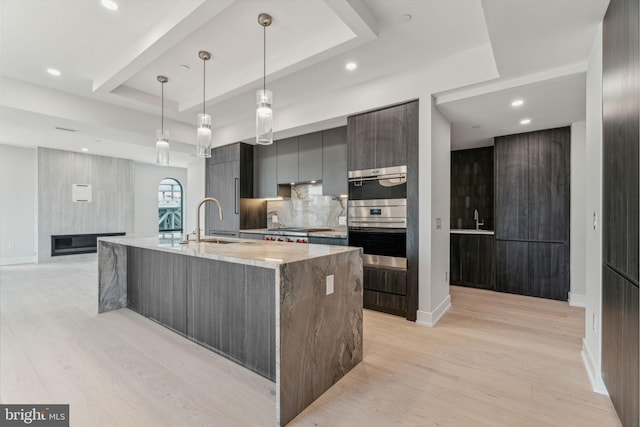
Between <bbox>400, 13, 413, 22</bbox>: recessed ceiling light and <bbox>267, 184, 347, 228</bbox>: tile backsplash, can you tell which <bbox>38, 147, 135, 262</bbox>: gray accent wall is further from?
<bbox>400, 13, 413, 22</bbox>: recessed ceiling light

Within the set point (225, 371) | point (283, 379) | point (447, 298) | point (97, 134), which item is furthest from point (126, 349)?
point (97, 134)

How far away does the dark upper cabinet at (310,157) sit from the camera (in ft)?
14.3

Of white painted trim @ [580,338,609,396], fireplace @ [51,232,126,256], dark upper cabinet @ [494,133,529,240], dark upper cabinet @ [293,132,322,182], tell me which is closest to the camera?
white painted trim @ [580,338,609,396]

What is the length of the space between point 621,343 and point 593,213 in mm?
964

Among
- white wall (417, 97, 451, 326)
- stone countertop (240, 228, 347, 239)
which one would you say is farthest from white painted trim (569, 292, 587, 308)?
stone countertop (240, 228, 347, 239)

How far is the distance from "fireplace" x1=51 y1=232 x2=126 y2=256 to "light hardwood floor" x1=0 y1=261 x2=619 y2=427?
460 cm

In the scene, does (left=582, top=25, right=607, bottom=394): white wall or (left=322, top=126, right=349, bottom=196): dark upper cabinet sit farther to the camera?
(left=322, top=126, right=349, bottom=196): dark upper cabinet

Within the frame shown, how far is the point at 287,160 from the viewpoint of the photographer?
187 inches

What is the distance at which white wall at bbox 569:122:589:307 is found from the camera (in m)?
3.71

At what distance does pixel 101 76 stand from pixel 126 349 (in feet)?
10.0

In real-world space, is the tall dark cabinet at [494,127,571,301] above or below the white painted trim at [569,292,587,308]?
above

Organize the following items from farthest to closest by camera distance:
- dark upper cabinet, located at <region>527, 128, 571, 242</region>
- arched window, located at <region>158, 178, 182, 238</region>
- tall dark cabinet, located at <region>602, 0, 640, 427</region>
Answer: arched window, located at <region>158, 178, 182, 238</region> < dark upper cabinet, located at <region>527, 128, 571, 242</region> < tall dark cabinet, located at <region>602, 0, 640, 427</region>
